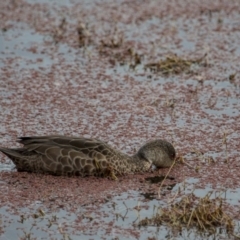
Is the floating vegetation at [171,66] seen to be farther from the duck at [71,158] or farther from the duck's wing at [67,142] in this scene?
the duck's wing at [67,142]

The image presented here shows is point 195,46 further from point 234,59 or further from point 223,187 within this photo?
point 223,187

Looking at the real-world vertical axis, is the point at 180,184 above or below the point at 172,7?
below

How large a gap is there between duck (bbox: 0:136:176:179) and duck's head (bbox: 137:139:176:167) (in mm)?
86

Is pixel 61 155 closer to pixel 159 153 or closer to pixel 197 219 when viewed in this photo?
pixel 159 153

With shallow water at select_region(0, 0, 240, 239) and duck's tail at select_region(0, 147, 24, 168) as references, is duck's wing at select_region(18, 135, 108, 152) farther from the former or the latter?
shallow water at select_region(0, 0, 240, 239)

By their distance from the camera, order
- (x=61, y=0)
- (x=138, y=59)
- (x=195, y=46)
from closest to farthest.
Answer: (x=138, y=59), (x=195, y=46), (x=61, y=0)

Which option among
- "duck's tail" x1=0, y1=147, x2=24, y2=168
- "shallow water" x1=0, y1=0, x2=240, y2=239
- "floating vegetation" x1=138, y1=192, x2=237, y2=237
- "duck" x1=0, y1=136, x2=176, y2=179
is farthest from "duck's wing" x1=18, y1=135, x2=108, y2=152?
"floating vegetation" x1=138, y1=192, x2=237, y2=237

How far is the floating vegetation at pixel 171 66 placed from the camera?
30.4ft

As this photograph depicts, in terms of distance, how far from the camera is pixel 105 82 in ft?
29.1

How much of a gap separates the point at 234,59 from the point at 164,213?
427 cm

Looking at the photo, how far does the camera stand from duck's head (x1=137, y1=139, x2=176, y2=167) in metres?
6.86

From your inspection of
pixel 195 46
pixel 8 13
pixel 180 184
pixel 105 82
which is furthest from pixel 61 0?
pixel 180 184

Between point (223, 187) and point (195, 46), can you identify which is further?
point (195, 46)

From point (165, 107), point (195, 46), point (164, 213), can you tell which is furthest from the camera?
point (195, 46)
